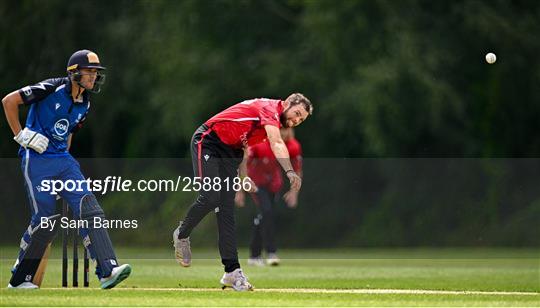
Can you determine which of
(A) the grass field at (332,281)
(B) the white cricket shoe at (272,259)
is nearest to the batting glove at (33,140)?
(A) the grass field at (332,281)

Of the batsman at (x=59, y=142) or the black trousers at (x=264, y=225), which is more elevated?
the batsman at (x=59, y=142)

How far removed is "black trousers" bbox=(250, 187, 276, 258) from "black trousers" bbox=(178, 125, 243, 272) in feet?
17.9

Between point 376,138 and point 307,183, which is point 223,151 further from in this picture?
point 376,138

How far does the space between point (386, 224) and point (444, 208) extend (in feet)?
3.36

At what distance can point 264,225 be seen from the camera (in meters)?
16.7

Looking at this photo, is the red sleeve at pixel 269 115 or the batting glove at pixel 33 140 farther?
the red sleeve at pixel 269 115

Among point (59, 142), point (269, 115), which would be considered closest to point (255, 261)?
point (269, 115)

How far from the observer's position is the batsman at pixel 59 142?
35.2 ft

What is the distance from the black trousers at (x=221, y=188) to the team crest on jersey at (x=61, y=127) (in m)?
1.18

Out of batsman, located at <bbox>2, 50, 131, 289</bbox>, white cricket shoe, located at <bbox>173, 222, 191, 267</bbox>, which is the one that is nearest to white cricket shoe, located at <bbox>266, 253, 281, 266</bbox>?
white cricket shoe, located at <bbox>173, 222, 191, 267</bbox>

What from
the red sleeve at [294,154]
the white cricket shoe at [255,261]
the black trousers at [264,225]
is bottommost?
the white cricket shoe at [255,261]

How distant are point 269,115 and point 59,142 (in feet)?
6.20

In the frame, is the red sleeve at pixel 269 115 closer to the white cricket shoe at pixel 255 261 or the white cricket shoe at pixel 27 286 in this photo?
the white cricket shoe at pixel 27 286

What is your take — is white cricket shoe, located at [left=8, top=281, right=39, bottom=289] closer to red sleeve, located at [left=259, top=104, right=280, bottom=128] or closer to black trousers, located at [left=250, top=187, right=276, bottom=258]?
red sleeve, located at [left=259, top=104, right=280, bottom=128]
